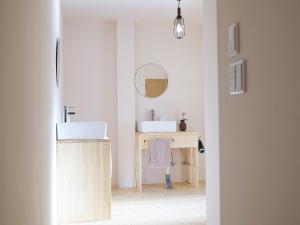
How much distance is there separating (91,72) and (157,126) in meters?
1.24

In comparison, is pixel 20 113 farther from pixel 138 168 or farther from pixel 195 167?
pixel 195 167

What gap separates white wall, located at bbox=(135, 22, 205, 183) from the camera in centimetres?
507

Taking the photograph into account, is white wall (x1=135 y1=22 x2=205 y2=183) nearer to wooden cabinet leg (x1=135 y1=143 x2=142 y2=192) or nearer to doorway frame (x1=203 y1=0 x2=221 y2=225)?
wooden cabinet leg (x1=135 y1=143 x2=142 y2=192)

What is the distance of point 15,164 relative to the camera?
1.18 metres

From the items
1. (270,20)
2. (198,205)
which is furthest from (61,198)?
(270,20)

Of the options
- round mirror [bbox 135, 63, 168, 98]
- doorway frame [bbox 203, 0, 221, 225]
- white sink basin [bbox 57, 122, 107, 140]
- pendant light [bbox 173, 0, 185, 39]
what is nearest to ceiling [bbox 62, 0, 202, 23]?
round mirror [bbox 135, 63, 168, 98]

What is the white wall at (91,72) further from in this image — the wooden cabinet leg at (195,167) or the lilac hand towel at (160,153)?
the wooden cabinet leg at (195,167)

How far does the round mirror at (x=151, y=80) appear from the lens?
5016mm

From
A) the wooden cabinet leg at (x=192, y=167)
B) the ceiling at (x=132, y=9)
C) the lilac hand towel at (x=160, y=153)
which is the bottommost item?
the wooden cabinet leg at (x=192, y=167)

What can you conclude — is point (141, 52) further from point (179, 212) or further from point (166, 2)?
point (179, 212)

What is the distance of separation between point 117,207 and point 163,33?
2652mm

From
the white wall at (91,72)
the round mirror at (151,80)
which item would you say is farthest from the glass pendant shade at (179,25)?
the white wall at (91,72)

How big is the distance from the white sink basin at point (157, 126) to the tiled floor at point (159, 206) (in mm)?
809

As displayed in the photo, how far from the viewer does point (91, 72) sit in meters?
4.94
